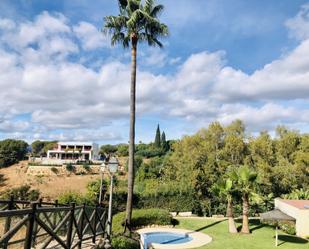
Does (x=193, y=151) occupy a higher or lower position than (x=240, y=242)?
higher

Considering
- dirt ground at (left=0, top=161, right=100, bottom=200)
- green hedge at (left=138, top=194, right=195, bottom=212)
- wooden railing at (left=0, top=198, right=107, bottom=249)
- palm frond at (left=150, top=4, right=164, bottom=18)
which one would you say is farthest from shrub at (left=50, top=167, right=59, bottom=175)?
wooden railing at (left=0, top=198, right=107, bottom=249)

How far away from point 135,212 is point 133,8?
14727 millimetres

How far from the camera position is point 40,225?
18.3ft

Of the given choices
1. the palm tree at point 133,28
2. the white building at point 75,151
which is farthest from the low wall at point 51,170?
the palm tree at point 133,28

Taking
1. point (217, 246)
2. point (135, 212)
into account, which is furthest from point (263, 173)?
point (217, 246)

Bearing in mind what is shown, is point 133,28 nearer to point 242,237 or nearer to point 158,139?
point 242,237

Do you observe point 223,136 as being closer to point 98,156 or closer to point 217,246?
point 217,246

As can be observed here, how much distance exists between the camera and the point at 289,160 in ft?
140

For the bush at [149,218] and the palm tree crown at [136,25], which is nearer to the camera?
the palm tree crown at [136,25]

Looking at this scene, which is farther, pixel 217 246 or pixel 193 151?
pixel 193 151

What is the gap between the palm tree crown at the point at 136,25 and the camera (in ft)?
62.7

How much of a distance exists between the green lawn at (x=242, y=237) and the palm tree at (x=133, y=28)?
5826mm

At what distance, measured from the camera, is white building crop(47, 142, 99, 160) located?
9200 cm

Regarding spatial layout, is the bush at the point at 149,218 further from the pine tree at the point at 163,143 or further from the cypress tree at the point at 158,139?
the cypress tree at the point at 158,139
